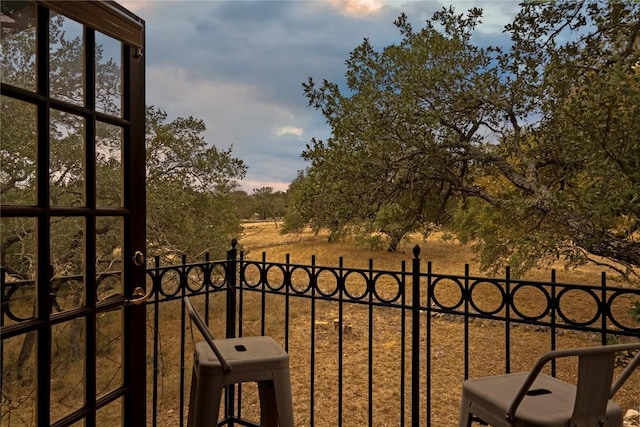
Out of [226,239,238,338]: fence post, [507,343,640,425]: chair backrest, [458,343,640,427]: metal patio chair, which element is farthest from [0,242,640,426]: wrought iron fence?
[507,343,640,425]: chair backrest

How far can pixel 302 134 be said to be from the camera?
16.3 ft

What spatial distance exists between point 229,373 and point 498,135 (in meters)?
4.31

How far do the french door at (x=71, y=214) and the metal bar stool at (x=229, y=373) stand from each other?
1.04 feet

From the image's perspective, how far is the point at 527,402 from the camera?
44.7 inches

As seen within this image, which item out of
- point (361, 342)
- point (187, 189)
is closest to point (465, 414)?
point (187, 189)

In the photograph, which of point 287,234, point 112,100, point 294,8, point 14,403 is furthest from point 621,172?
point 287,234

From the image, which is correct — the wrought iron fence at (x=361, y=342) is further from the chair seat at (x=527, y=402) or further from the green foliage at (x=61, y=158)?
the chair seat at (x=527, y=402)

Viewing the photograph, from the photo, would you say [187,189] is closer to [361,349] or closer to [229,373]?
[361,349]

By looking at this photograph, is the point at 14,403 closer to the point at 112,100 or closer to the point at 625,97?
the point at 112,100

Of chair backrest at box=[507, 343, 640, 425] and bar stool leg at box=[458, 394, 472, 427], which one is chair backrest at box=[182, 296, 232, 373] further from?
chair backrest at box=[507, 343, 640, 425]

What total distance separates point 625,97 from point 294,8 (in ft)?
8.13

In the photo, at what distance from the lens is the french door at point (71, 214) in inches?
47.6

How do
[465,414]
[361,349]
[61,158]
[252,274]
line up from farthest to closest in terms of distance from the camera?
[361,349], [252,274], [61,158], [465,414]

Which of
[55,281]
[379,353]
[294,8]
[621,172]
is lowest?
[379,353]
